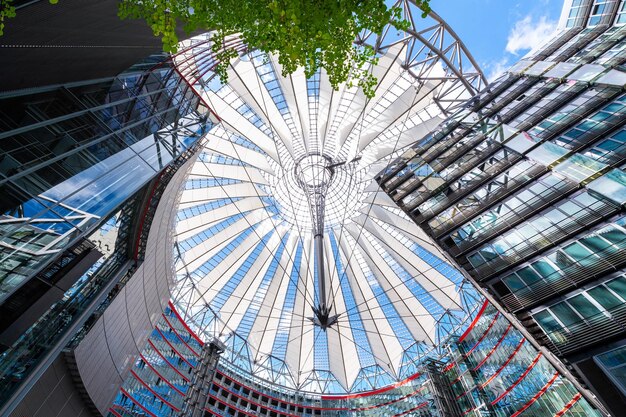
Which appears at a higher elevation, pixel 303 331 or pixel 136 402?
pixel 303 331

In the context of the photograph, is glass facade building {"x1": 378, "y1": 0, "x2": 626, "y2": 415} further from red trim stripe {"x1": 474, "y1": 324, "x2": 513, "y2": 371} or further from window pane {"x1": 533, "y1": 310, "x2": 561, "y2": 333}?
red trim stripe {"x1": 474, "y1": 324, "x2": 513, "y2": 371}

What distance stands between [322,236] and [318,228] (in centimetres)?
119

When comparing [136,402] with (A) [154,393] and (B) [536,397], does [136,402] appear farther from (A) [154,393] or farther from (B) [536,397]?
(B) [536,397]

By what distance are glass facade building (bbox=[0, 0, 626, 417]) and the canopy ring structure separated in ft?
0.85

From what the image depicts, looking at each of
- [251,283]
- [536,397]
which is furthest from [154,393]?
[536,397]

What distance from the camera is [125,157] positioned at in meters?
14.8

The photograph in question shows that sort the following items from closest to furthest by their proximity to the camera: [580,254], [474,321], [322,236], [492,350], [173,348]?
[580,254] → [322,236] → [492,350] → [474,321] → [173,348]

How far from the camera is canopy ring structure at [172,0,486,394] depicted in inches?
1088

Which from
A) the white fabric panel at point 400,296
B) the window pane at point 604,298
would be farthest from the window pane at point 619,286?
the white fabric panel at point 400,296

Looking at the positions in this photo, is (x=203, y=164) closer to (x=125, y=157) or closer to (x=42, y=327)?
(x=125, y=157)

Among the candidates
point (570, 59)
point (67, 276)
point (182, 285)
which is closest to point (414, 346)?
point (182, 285)

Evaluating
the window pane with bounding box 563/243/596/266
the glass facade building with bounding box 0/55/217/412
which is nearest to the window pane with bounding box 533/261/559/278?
the window pane with bounding box 563/243/596/266

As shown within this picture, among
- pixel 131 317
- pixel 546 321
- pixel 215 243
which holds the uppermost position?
pixel 215 243

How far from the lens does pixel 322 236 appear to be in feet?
92.1
